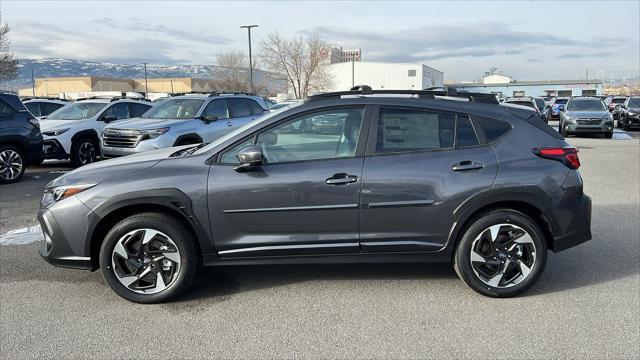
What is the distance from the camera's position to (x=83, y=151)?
39.3 feet

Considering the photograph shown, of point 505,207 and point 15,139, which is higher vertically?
point 15,139

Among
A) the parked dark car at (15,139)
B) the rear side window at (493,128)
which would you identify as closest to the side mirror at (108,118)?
the parked dark car at (15,139)

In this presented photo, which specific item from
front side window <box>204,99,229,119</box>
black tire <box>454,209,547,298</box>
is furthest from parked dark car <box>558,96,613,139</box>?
black tire <box>454,209,547,298</box>

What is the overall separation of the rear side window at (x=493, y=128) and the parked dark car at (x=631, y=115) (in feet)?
79.1

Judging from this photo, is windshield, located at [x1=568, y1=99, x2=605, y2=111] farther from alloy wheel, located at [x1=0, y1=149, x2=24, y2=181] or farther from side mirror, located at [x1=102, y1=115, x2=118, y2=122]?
alloy wheel, located at [x1=0, y1=149, x2=24, y2=181]

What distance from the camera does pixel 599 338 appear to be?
11.6 feet

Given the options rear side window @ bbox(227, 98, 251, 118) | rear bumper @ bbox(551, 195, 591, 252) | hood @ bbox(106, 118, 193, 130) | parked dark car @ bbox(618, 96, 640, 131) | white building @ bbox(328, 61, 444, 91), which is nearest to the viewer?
rear bumper @ bbox(551, 195, 591, 252)

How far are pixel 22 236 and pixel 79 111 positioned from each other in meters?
7.74

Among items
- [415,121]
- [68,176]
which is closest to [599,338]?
[415,121]

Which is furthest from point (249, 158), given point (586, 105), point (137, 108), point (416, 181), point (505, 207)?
point (586, 105)

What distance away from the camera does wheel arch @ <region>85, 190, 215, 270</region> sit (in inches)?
157

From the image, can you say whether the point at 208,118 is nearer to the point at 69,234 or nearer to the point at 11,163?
the point at 11,163

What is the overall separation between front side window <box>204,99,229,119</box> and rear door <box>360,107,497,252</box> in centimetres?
748

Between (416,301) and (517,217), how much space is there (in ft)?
3.57
